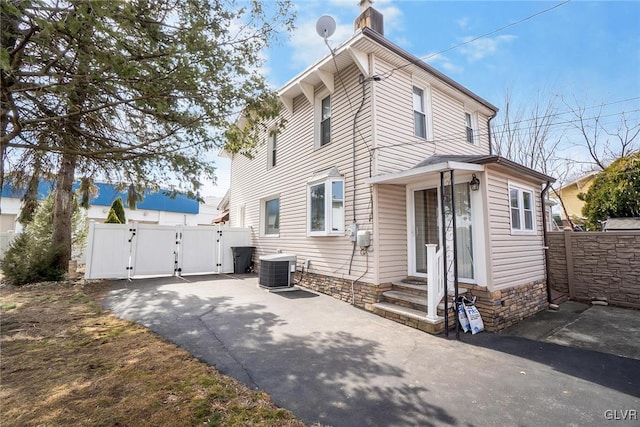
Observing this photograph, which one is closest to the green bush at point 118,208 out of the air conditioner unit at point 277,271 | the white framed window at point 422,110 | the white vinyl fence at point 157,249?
the white vinyl fence at point 157,249

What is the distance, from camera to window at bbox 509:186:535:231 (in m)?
6.27

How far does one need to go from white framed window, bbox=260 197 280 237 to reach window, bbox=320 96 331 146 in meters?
2.99

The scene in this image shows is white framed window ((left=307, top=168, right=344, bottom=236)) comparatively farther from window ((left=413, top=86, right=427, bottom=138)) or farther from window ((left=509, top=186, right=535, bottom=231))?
window ((left=509, top=186, right=535, bottom=231))

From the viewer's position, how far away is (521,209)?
653cm

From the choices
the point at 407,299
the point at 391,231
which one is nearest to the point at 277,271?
the point at 391,231

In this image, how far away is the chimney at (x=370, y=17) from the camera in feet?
23.3

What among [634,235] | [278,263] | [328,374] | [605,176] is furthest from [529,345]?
[605,176]

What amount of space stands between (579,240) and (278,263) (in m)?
8.03

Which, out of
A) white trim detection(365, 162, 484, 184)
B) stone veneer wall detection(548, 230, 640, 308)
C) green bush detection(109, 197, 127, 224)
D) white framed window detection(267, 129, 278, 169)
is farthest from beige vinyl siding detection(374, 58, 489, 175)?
green bush detection(109, 197, 127, 224)

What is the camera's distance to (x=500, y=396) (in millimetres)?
2920

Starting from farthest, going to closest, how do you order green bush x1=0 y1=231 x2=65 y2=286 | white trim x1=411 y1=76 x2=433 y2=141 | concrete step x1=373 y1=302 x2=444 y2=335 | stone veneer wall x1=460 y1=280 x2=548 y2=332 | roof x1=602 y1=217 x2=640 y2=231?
roof x1=602 y1=217 x2=640 y2=231
green bush x1=0 y1=231 x2=65 y2=286
white trim x1=411 y1=76 x2=433 y2=141
stone veneer wall x1=460 y1=280 x2=548 y2=332
concrete step x1=373 y1=302 x2=444 y2=335

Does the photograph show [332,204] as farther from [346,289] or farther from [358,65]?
[358,65]

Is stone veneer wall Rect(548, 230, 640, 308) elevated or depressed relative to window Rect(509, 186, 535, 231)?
depressed

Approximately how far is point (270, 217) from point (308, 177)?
2991 mm
